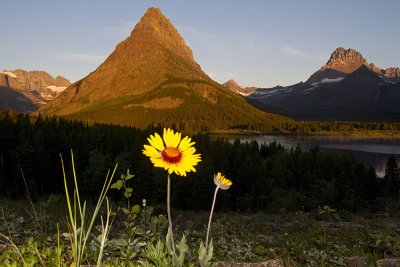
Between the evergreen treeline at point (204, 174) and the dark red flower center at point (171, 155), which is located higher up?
the dark red flower center at point (171, 155)

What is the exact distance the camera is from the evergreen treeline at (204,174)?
6525 centimetres

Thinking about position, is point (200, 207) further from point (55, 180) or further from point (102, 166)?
point (55, 180)

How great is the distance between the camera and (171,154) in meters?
3.15

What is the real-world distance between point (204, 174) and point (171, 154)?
60.2 m

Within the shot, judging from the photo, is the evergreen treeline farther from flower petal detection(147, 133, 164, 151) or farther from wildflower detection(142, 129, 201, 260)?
flower petal detection(147, 133, 164, 151)

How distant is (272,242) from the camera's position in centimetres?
890

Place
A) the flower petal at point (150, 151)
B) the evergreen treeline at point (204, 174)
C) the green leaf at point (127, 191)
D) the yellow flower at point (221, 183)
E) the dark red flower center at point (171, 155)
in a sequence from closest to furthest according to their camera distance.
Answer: the flower petal at point (150, 151), the dark red flower center at point (171, 155), the yellow flower at point (221, 183), the green leaf at point (127, 191), the evergreen treeline at point (204, 174)

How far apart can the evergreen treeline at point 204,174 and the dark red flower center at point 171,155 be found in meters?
54.5

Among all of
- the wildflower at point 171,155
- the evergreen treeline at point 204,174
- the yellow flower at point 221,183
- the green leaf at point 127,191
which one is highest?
the wildflower at point 171,155

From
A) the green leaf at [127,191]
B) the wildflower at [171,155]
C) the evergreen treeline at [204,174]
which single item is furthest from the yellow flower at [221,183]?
the evergreen treeline at [204,174]

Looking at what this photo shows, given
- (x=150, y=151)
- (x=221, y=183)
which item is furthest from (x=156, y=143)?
(x=221, y=183)

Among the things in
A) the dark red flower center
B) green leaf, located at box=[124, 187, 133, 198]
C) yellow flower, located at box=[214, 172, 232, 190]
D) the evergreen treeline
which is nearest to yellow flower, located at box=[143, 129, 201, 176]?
the dark red flower center

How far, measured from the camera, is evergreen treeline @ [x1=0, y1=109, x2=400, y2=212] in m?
65.2

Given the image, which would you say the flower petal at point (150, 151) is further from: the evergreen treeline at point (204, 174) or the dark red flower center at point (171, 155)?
the evergreen treeline at point (204, 174)
